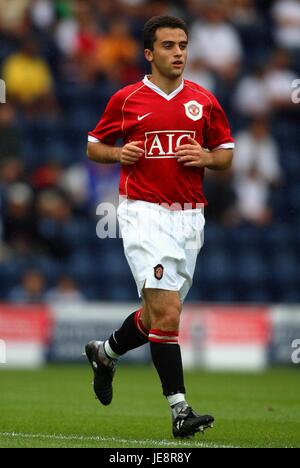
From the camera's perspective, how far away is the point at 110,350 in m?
7.43

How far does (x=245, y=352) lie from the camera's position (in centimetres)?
1466

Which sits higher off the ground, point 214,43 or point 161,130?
point 214,43

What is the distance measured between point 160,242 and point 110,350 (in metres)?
0.96

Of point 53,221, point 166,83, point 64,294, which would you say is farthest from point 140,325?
point 53,221

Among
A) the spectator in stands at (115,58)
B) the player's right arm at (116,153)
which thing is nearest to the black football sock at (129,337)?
the player's right arm at (116,153)

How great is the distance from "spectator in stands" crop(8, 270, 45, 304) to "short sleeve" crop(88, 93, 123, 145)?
758 cm

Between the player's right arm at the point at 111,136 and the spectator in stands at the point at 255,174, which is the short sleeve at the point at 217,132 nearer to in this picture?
the player's right arm at the point at 111,136

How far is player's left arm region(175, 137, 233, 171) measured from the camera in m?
6.85

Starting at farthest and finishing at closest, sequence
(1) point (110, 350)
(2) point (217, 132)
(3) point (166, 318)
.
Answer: (1) point (110, 350) → (2) point (217, 132) → (3) point (166, 318)

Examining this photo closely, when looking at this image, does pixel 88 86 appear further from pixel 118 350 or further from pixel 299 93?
pixel 118 350

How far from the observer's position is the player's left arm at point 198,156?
6848mm

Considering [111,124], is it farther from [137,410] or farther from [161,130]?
[137,410]
